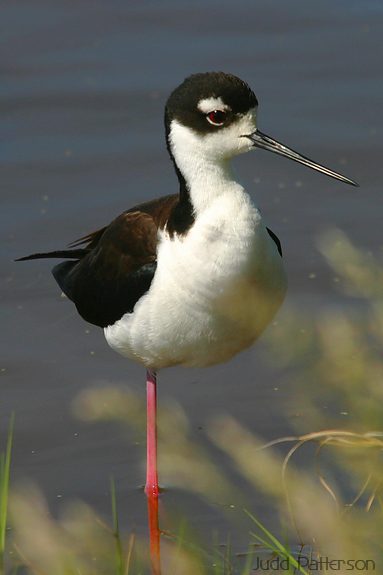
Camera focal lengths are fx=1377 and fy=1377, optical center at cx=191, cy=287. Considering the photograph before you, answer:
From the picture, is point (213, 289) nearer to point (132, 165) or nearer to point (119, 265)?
point (119, 265)

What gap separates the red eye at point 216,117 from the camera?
4.20 m

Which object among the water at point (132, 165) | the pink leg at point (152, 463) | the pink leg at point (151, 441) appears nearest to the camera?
the pink leg at point (152, 463)

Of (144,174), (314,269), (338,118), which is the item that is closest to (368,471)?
(314,269)

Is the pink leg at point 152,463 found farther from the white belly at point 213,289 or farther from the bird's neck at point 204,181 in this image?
the bird's neck at point 204,181

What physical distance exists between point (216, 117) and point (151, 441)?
139cm

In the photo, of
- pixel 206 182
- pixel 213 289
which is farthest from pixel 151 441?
pixel 206 182

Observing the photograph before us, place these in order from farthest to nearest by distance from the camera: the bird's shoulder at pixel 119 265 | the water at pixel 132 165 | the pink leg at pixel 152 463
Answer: the water at pixel 132 165
the pink leg at pixel 152 463
the bird's shoulder at pixel 119 265

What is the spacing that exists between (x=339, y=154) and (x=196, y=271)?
9.87ft

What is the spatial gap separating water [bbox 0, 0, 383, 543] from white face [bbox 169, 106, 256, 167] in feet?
4.16

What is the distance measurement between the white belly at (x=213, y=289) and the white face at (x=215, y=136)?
0.53 feet

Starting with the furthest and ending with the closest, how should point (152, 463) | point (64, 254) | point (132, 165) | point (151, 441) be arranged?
point (132, 165) < point (64, 254) < point (151, 441) < point (152, 463)

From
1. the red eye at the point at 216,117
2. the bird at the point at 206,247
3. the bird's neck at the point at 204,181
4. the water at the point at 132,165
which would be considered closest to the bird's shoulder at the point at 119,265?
the bird at the point at 206,247

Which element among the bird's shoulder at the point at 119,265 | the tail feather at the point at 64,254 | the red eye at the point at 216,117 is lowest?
the tail feather at the point at 64,254

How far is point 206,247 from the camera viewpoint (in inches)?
163
